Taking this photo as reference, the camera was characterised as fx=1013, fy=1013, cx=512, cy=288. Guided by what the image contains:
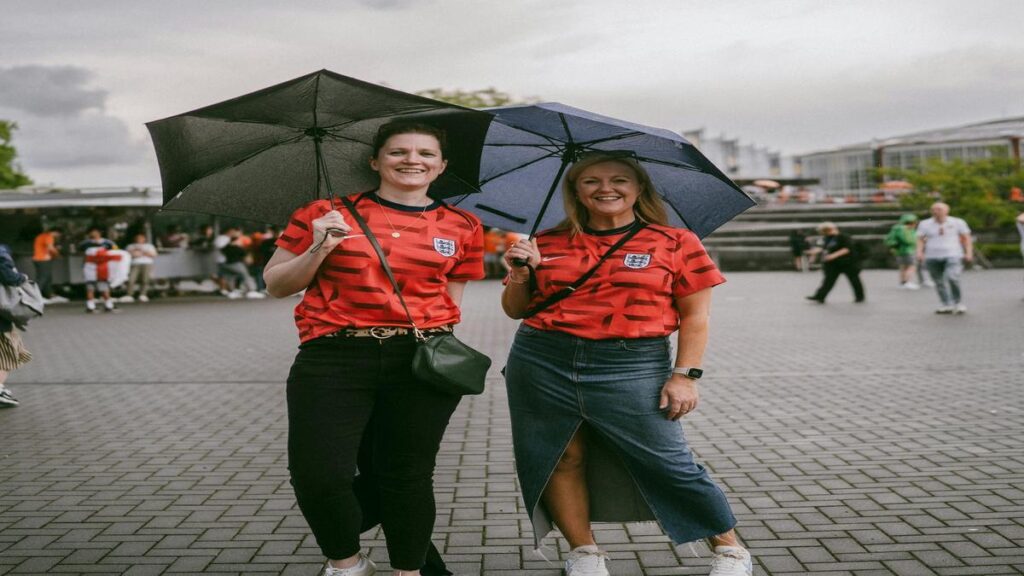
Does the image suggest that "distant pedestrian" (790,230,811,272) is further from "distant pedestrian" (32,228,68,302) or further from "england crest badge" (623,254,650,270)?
"england crest badge" (623,254,650,270)

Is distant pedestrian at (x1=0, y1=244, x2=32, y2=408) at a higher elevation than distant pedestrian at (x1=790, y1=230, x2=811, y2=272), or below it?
higher

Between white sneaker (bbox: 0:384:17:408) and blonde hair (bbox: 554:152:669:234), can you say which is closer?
blonde hair (bbox: 554:152:669:234)

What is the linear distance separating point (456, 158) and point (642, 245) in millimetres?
702

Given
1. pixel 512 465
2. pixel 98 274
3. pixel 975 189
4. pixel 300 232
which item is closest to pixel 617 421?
pixel 300 232

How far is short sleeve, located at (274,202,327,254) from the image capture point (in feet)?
10.4

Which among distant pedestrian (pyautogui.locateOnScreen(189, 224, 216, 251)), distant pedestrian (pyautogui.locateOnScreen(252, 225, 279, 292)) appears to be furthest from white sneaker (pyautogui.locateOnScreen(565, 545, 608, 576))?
distant pedestrian (pyautogui.locateOnScreen(189, 224, 216, 251))

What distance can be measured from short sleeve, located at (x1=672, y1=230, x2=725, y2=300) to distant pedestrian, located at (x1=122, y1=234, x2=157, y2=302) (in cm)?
2058

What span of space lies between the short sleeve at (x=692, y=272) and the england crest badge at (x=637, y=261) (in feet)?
0.36

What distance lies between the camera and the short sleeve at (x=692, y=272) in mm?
3412

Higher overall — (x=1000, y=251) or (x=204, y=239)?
(x=204, y=239)

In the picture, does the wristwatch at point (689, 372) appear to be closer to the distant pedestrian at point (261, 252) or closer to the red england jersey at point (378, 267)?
the red england jersey at point (378, 267)

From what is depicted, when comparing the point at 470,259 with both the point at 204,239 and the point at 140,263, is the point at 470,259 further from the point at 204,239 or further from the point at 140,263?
the point at 204,239

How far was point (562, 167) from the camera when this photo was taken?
3691mm

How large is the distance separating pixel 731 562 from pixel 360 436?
1.36m
